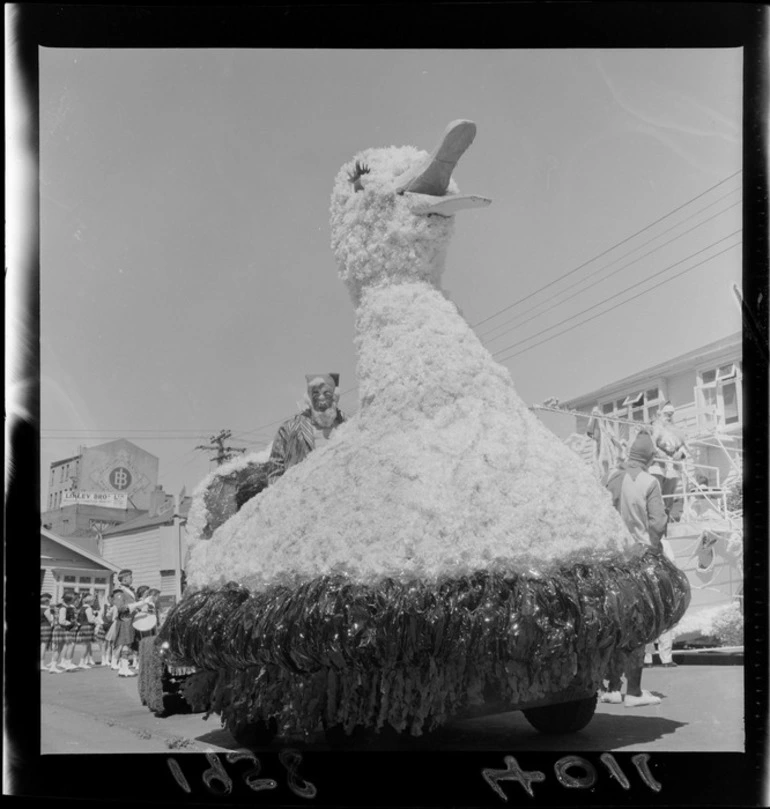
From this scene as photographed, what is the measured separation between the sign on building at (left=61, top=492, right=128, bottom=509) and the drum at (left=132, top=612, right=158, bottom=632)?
476mm

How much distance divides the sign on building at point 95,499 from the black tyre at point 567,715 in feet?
6.34

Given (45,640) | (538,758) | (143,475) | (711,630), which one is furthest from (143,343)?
(711,630)

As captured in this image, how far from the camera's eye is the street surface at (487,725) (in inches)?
134

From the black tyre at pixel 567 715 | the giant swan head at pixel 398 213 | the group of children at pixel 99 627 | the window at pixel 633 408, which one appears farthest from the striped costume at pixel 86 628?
the window at pixel 633 408

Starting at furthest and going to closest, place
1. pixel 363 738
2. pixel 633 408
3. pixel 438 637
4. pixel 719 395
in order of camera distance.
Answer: pixel 633 408 < pixel 719 395 < pixel 363 738 < pixel 438 637

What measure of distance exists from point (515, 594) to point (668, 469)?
69.1 inches

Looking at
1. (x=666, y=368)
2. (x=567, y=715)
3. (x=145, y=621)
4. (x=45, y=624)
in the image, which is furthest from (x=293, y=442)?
(x=666, y=368)

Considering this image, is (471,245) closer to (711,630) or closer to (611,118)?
(611,118)

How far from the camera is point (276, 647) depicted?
3.03 metres

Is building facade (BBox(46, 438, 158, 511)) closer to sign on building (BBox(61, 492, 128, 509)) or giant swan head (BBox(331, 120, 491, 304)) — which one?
sign on building (BBox(61, 492, 128, 509))

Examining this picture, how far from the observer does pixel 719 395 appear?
12.8ft

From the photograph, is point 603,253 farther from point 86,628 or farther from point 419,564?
point 86,628

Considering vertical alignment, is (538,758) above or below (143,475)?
below

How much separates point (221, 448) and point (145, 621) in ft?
2.74
